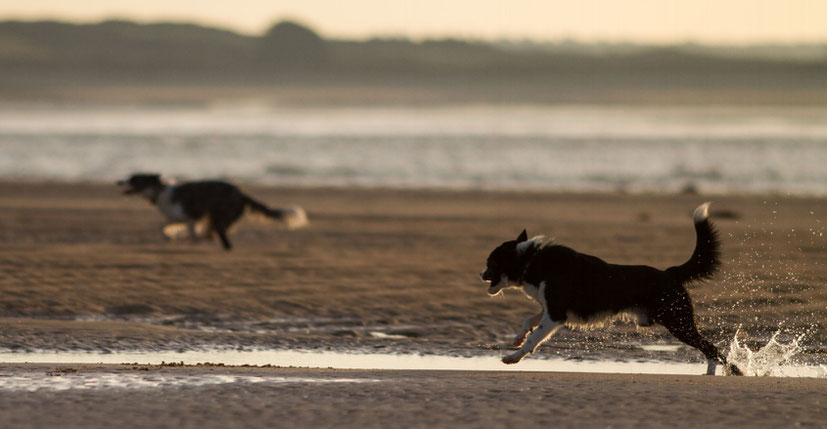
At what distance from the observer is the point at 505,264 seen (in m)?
9.37

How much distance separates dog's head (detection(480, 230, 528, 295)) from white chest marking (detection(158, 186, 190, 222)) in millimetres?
7873

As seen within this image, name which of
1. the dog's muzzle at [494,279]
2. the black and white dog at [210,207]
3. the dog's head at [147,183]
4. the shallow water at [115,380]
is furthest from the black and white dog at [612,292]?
the dog's head at [147,183]

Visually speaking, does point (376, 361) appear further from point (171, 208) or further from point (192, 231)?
point (171, 208)

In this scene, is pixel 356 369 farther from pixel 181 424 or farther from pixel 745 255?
pixel 745 255

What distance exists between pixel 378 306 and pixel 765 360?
396cm

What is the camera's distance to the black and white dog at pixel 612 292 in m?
9.00

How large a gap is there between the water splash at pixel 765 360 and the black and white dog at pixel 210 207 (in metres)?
8.20

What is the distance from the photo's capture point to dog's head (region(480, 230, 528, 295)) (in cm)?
930

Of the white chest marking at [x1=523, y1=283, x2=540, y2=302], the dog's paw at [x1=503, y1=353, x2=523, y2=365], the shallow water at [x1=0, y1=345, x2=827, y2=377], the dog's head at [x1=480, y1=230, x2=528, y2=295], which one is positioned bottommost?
the shallow water at [x1=0, y1=345, x2=827, y2=377]

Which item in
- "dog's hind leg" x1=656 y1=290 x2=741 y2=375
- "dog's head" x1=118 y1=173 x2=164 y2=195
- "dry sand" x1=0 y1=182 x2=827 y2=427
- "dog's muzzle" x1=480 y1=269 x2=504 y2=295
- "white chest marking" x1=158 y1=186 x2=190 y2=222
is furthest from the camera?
"dog's head" x1=118 y1=173 x2=164 y2=195

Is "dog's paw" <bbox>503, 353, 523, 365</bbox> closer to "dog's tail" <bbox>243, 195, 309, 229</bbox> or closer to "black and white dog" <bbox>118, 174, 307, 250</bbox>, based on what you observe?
"black and white dog" <bbox>118, 174, 307, 250</bbox>

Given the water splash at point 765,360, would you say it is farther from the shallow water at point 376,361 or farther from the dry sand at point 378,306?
the dry sand at point 378,306

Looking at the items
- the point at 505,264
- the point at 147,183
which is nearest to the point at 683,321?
the point at 505,264

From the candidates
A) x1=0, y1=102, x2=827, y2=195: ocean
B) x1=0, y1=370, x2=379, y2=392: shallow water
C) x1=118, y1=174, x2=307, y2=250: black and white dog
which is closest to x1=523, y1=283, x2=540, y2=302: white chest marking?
x1=0, y1=370, x2=379, y2=392: shallow water
